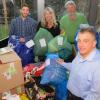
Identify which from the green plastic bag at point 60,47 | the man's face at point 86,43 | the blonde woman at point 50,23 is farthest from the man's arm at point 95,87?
the blonde woman at point 50,23

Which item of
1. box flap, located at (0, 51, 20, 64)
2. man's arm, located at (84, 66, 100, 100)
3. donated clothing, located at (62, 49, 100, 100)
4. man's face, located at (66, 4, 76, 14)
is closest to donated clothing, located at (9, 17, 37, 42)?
man's face, located at (66, 4, 76, 14)

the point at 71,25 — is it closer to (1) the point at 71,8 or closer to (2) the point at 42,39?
(1) the point at 71,8

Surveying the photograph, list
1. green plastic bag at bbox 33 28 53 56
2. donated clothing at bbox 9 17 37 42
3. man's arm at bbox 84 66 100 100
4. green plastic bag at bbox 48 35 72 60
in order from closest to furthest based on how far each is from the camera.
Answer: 1. man's arm at bbox 84 66 100 100
2. green plastic bag at bbox 48 35 72 60
3. green plastic bag at bbox 33 28 53 56
4. donated clothing at bbox 9 17 37 42

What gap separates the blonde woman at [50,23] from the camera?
3.38 m

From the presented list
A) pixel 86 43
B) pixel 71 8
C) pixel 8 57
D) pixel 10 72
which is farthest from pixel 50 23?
pixel 86 43

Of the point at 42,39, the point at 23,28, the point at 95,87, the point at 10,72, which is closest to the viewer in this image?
the point at 95,87

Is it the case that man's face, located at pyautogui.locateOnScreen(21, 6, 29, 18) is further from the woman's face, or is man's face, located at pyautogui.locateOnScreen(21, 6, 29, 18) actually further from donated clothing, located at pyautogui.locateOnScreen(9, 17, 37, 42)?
the woman's face

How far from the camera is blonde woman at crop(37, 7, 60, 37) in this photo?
133 inches

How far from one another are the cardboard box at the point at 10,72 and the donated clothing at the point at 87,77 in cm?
82

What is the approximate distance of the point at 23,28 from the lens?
3.44 metres

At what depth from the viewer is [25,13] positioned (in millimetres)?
3400

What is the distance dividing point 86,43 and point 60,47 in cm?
136

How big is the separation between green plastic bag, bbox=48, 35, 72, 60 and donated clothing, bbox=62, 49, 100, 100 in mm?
1095

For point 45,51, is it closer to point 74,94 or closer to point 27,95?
point 27,95
